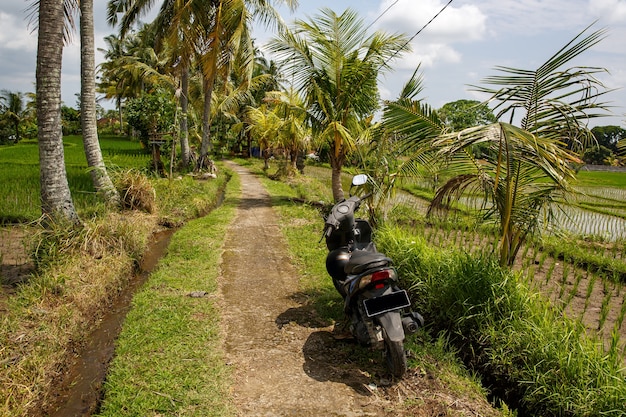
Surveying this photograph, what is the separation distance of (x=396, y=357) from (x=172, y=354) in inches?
66.3

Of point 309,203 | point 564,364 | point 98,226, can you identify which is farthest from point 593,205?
A: point 98,226

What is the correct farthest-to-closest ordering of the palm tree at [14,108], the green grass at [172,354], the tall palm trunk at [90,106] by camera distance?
the palm tree at [14,108], the tall palm trunk at [90,106], the green grass at [172,354]

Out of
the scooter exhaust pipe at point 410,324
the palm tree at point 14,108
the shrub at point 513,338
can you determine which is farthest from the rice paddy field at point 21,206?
the palm tree at point 14,108

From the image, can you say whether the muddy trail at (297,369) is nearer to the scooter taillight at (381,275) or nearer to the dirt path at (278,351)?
the dirt path at (278,351)

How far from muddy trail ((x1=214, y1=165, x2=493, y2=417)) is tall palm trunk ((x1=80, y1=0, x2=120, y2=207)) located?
331cm

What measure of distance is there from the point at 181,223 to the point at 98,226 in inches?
120

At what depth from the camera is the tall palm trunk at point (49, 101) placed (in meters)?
5.25

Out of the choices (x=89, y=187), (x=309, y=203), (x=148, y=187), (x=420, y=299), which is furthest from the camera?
(x=309, y=203)

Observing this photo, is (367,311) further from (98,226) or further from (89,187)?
(89,187)

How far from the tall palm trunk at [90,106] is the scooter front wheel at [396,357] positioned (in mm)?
5744

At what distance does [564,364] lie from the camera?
271 centimetres

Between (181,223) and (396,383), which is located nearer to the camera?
(396,383)

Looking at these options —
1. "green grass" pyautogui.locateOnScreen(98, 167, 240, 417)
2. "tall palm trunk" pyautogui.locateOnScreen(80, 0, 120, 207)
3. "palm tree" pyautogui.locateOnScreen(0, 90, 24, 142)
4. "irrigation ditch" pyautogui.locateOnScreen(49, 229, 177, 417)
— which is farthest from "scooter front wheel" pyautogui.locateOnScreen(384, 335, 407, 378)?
"palm tree" pyautogui.locateOnScreen(0, 90, 24, 142)

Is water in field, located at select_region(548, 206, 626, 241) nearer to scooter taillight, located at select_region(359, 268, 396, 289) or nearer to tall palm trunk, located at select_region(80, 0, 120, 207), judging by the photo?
scooter taillight, located at select_region(359, 268, 396, 289)
